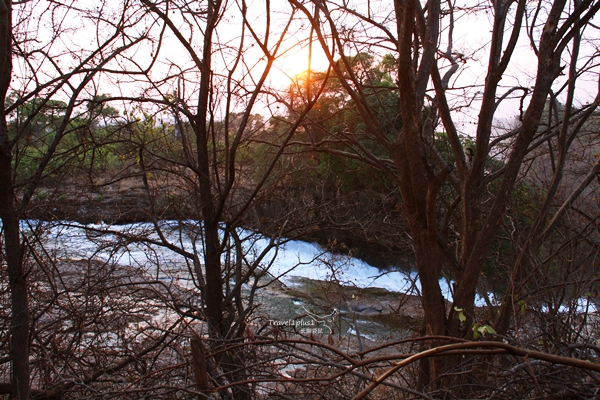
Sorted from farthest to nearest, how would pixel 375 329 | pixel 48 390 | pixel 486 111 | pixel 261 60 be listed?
pixel 375 329 < pixel 261 60 < pixel 486 111 < pixel 48 390

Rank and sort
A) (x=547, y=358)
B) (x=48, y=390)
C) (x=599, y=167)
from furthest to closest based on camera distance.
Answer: (x=599, y=167) → (x=48, y=390) → (x=547, y=358)

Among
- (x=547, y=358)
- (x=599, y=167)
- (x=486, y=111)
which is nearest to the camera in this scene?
(x=547, y=358)

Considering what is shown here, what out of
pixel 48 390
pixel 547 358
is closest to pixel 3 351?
pixel 48 390

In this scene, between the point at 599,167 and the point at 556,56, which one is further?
the point at 599,167

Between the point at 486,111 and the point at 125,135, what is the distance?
3733 mm

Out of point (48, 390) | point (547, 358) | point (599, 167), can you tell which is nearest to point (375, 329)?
point (599, 167)

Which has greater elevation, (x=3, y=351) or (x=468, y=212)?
(x=468, y=212)

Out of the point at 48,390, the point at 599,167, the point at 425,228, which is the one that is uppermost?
the point at 599,167

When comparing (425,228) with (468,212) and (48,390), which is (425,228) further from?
(48,390)

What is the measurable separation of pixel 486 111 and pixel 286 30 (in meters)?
1.99

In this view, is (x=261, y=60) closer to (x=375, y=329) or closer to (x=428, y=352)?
(x=428, y=352)

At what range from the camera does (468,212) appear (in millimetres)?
4125

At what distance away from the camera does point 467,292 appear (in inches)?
148

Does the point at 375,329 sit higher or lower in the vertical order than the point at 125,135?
lower
